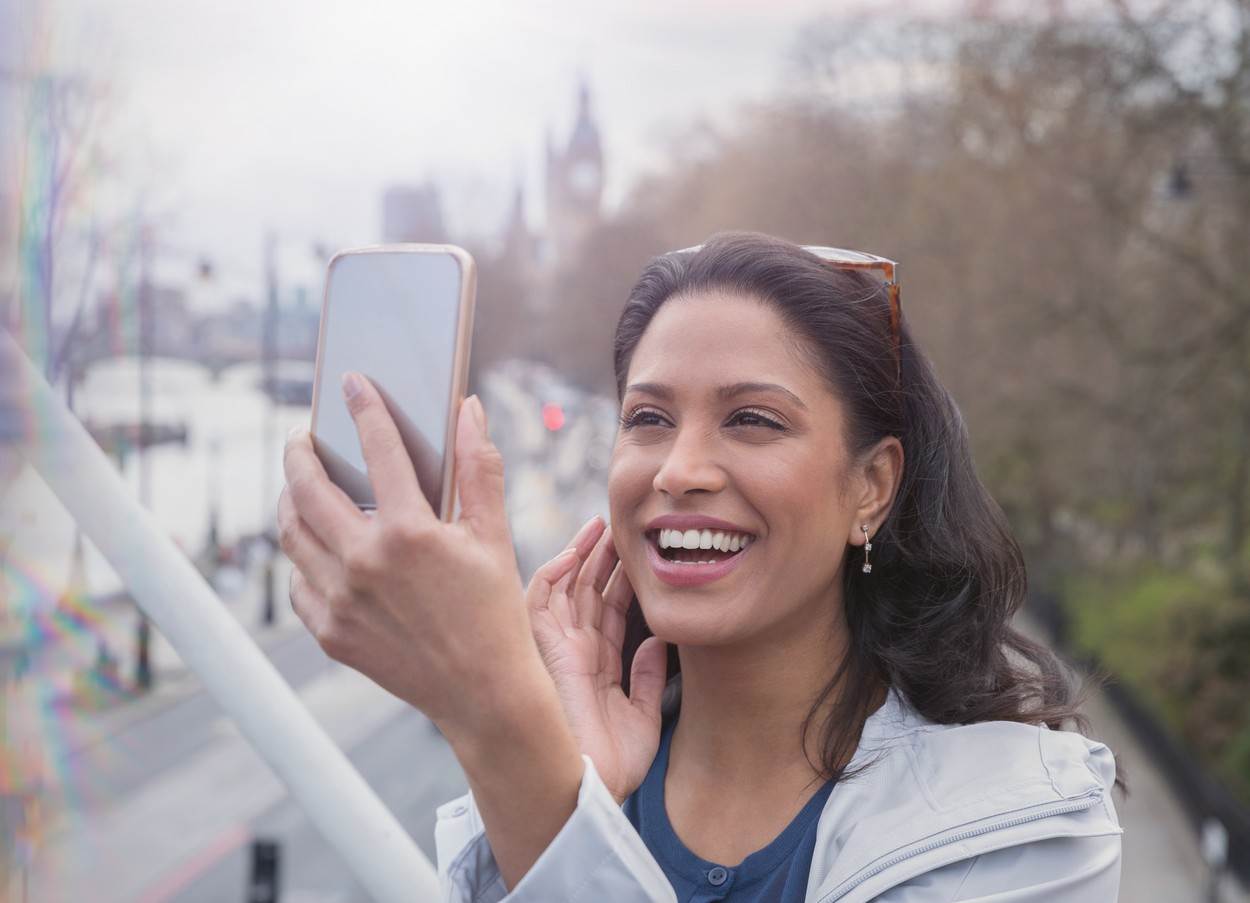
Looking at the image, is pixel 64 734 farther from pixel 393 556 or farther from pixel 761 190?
pixel 761 190

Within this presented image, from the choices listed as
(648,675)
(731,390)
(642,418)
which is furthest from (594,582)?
(731,390)

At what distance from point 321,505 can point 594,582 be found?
1.01 meters

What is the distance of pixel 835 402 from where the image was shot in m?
1.93

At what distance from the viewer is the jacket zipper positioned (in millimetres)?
1525

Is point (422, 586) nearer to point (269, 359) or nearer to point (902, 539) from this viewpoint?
point (902, 539)

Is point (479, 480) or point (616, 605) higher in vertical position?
point (479, 480)

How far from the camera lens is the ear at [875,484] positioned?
2.02 m

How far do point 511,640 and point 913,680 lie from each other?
3.32ft

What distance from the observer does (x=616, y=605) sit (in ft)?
6.62

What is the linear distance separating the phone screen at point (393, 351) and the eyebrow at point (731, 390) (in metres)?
0.77

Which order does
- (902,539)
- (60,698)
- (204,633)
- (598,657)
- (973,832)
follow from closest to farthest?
(204,633)
(973,832)
(60,698)
(598,657)
(902,539)

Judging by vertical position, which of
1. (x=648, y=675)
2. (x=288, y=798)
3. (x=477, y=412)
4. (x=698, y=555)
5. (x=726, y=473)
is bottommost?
(x=288, y=798)

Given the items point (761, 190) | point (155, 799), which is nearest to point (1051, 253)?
point (761, 190)

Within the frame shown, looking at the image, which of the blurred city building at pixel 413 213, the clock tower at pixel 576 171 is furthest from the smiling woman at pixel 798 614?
the clock tower at pixel 576 171
